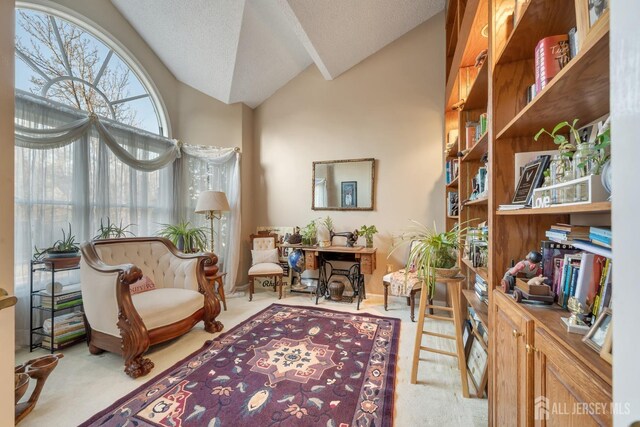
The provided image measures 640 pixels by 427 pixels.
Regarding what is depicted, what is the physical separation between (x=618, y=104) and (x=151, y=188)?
407cm

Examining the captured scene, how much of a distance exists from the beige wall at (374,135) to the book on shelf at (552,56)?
2.46m

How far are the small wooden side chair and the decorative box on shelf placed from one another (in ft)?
9.56

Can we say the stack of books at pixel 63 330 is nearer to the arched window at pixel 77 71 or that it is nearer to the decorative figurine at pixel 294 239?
the arched window at pixel 77 71

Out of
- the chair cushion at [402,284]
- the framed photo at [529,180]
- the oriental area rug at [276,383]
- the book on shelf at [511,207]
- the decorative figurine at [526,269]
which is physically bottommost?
the oriental area rug at [276,383]

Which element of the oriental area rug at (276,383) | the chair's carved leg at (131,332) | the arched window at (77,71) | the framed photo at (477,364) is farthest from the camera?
the arched window at (77,71)

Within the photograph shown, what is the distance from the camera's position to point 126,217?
306cm

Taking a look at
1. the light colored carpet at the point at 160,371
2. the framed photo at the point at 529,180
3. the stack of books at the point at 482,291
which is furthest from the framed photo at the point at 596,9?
the light colored carpet at the point at 160,371

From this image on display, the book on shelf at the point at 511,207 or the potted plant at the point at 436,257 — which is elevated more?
the book on shelf at the point at 511,207

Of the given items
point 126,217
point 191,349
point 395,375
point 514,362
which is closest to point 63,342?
point 191,349

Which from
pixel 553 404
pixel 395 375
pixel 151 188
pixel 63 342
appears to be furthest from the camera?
pixel 151 188

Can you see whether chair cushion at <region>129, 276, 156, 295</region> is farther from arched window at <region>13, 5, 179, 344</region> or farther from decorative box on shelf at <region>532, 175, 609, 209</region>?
decorative box on shelf at <region>532, 175, 609, 209</region>

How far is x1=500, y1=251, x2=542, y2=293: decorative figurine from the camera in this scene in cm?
113

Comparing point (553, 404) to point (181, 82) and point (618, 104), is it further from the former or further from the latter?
point (181, 82)

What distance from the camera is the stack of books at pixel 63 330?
213 centimetres
